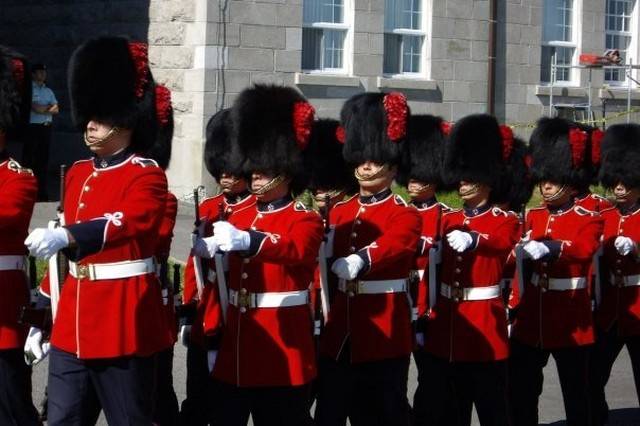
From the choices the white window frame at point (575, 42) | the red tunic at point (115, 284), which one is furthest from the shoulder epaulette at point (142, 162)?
the white window frame at point (575, 42)

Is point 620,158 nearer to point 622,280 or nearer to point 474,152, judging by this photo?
point 622,280

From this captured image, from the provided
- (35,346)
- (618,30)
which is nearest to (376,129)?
(35,346)

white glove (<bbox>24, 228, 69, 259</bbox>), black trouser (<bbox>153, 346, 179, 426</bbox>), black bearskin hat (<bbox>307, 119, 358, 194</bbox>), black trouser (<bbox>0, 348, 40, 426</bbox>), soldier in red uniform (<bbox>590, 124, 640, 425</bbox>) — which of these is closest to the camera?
white glove (<bbox>24, 228, 69, 259</bbox>)

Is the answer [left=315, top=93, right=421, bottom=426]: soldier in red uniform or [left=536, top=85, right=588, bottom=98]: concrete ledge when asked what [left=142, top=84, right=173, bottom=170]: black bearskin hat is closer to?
[left=315, top=93, right=421, bottom=426]: soldier in red uniform

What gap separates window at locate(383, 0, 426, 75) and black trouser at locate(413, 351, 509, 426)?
932 centimetres

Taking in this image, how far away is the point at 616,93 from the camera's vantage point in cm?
1773

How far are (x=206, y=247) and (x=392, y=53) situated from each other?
10795mm

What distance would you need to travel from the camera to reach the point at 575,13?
17516 millimetres

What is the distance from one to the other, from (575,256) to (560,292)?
0.35 meters

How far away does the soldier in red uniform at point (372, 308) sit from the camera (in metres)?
6.09

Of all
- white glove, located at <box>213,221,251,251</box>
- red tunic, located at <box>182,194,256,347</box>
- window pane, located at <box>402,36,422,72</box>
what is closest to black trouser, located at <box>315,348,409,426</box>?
red tunic, located at <box>182,194,256,347</box>

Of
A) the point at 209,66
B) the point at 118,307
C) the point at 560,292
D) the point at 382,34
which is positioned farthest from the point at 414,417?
the point at 382,34

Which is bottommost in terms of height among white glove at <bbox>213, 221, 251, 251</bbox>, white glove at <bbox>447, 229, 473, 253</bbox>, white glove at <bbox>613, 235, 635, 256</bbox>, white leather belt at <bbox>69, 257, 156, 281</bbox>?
white glove at <bbox>613, 235, 635, 256</bbox>

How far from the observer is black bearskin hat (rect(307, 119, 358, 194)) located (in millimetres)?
6809
